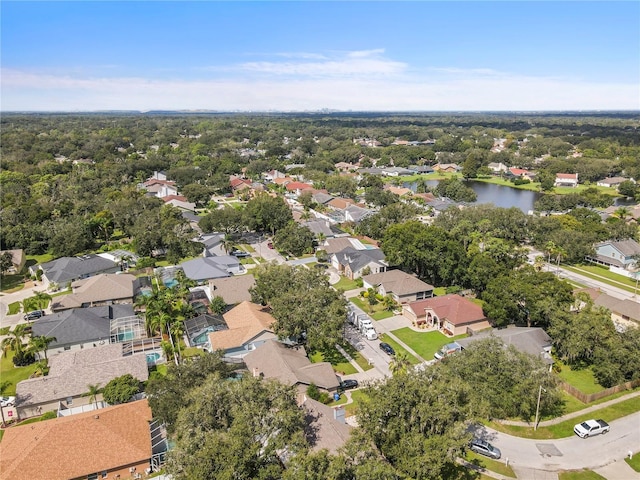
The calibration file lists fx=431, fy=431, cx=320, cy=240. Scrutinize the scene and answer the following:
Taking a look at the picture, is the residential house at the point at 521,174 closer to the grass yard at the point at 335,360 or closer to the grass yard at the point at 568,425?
the grass yard at the point at 568,425

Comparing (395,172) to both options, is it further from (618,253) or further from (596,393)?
(596,393)

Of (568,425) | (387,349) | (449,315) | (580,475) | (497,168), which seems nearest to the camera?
(580,475)

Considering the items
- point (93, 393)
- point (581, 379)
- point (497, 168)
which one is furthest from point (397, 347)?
point (497, 168)

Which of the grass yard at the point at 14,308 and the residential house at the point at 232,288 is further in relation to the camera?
the residential house at the point at 232,288

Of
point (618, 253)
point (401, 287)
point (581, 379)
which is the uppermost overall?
point (618, 253)

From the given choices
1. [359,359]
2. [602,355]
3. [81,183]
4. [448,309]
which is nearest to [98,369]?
[359,359]

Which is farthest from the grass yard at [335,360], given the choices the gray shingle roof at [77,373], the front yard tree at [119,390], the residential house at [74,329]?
the residential house at [74,329]

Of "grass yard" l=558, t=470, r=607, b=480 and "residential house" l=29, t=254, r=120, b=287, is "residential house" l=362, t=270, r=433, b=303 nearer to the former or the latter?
"grass yard" l=558, t=470, r=607, b=480
